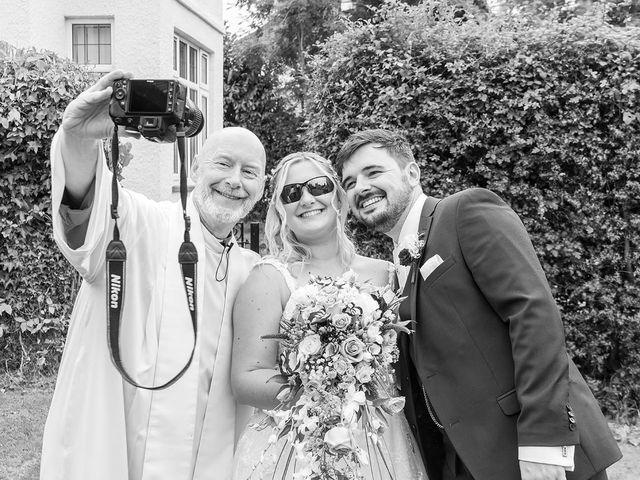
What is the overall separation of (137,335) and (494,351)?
143cm

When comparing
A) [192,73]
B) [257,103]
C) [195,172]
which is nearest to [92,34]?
[192,73]

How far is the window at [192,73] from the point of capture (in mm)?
11523

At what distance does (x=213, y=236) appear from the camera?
112 inches

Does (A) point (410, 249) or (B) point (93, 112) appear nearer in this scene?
(B) point (93, 112)

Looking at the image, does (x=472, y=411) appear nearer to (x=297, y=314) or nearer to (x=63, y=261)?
(x=297, y=314)

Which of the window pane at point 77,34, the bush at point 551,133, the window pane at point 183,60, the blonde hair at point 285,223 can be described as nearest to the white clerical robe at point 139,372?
the blonde hair at point 285,223

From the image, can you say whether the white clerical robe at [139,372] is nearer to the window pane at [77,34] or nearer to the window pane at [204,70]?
the window pane at [77,34]

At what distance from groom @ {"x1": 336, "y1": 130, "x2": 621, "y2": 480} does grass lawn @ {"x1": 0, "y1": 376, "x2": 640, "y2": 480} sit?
2870 millimetres

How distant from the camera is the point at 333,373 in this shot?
2262 mm

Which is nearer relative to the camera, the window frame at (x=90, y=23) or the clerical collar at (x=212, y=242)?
the clerical collar at (x=212, y=242)

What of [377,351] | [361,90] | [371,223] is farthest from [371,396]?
[361,90]

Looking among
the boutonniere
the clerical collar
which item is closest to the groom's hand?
the boutonniere

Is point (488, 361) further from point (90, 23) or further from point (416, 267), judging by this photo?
point (90, 23)

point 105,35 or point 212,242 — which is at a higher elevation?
point 105,35
